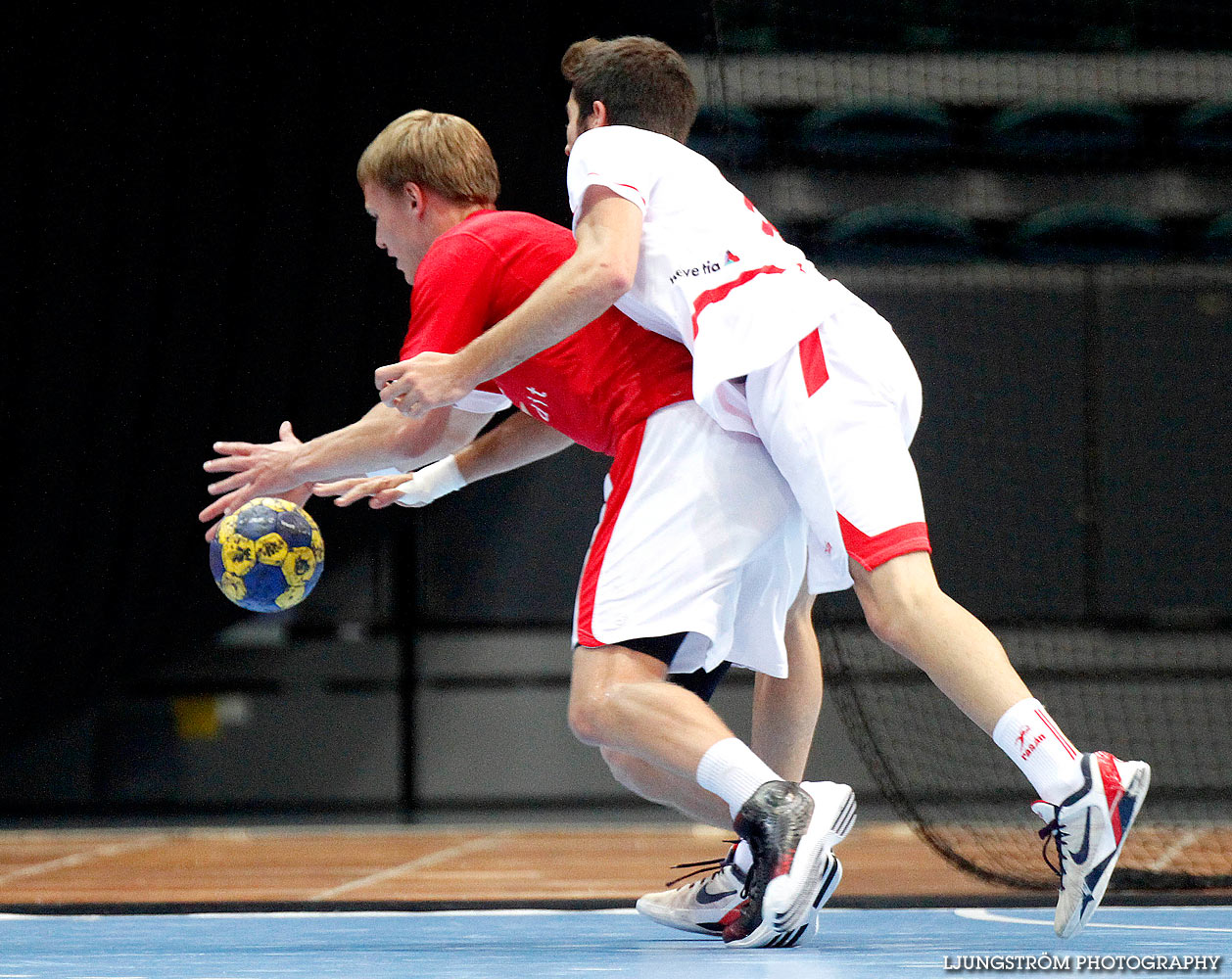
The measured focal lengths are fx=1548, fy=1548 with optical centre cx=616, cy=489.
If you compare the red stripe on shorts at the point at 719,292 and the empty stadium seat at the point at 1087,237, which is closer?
the red stripe on shorts at the point at 719,292

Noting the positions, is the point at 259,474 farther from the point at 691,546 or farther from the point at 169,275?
the point at 169,275

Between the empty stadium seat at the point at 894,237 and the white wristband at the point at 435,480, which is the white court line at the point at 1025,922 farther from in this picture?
the empty stadium seat at the point at 894,237

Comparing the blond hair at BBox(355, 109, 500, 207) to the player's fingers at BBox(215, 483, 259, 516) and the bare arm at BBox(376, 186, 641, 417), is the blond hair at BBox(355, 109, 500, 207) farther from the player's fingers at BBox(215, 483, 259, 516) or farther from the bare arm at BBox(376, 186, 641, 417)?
the player's fingers at BBox(215, 483, 259, 516)

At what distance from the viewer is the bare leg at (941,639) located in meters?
2.44

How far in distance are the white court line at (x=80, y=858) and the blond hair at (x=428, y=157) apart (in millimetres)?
2686

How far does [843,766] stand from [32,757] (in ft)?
11.9

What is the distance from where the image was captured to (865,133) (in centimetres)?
761

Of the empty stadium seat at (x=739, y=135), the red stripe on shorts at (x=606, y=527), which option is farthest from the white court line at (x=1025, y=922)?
the empty stadium seat at (x=739, y=135)

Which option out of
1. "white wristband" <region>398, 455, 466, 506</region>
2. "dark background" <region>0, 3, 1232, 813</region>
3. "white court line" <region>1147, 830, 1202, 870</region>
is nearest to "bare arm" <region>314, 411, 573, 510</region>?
"white wristband" <region>398, 455, 466, 506</region>

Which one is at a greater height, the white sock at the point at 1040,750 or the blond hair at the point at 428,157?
the blond hair at the point at 428,157

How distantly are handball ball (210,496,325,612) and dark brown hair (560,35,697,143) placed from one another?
99 centimetres

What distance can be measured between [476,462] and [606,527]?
593 mm

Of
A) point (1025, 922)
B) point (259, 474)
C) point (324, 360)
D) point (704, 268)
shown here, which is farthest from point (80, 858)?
point (704, 268)

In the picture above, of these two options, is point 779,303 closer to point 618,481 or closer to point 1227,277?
point 618,481
